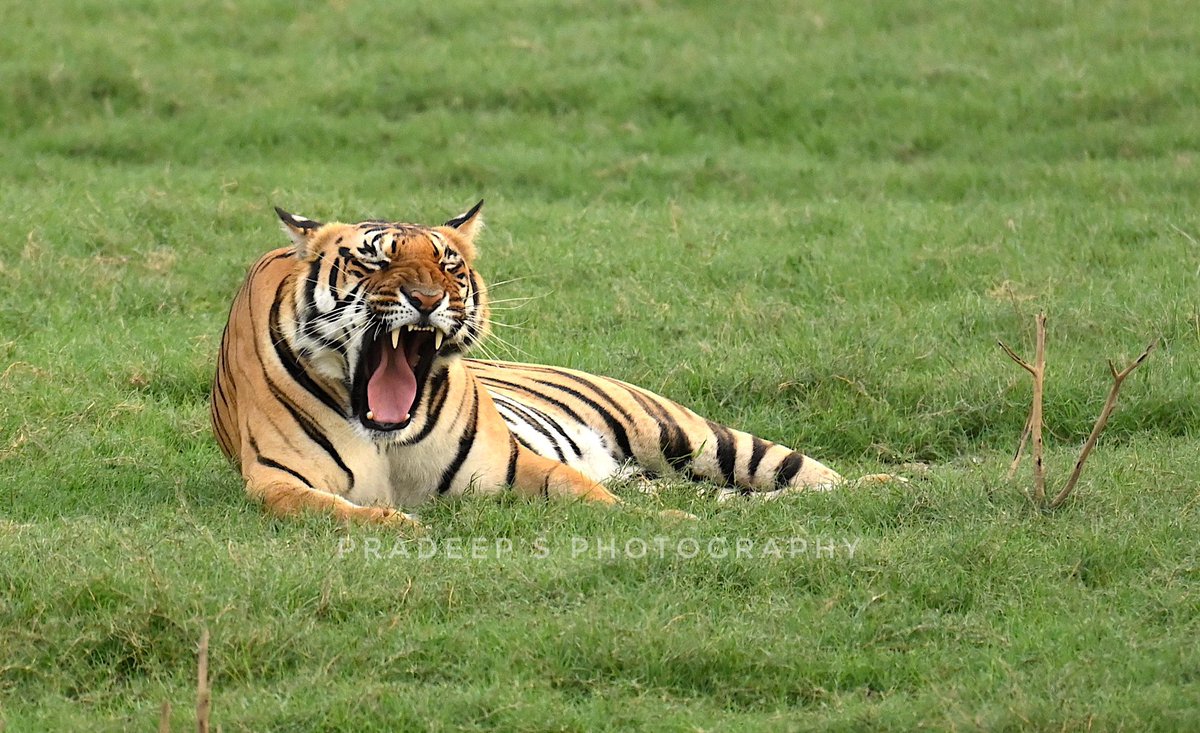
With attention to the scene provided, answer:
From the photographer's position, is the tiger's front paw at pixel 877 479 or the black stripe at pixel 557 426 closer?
the tiger's front paw at pixel 877 479

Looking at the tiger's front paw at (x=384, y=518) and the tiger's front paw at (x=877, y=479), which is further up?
the tiger's front paw at (x=384, y=518)

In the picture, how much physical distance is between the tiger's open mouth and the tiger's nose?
0.40 ft

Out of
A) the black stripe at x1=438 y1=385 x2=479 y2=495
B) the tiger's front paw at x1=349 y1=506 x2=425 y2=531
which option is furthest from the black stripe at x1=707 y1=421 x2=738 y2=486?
the tiger's front paw at x1=349 y1=506 x2=425 y2=531

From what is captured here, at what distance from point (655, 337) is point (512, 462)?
2.28 meters

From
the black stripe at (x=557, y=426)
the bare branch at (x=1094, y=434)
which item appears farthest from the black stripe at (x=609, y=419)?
the bare branch at (x=1094, y=434)

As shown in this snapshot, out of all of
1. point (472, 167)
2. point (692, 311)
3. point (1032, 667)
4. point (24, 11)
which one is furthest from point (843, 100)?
point (1032, 667)

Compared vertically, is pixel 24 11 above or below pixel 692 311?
above

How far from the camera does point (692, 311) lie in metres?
8.74

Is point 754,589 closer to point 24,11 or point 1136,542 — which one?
point 1136,542

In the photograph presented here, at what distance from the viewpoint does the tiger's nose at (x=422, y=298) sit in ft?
19.0

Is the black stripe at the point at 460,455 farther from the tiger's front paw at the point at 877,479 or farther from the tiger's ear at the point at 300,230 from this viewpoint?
the tiger's front paw at the point at 877,479

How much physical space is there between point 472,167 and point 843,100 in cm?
284

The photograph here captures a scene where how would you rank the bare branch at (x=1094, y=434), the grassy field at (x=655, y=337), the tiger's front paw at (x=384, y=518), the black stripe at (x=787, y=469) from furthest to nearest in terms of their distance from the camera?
the black stripe at (x=787, y=469) → the tiger's front paw at (x=384, y=518) → the bare branch at (x=1094, y=434) → the grassy field at (x=655, y=337)

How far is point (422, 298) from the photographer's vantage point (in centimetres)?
579
